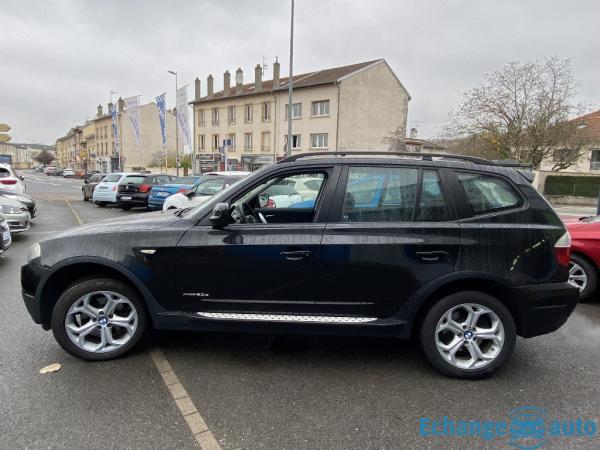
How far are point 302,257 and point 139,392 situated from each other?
151cm

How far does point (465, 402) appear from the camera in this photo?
9.08 feet

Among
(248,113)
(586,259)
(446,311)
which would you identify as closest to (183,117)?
(248,113)

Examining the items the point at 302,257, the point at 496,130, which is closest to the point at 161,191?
the point at 302,257

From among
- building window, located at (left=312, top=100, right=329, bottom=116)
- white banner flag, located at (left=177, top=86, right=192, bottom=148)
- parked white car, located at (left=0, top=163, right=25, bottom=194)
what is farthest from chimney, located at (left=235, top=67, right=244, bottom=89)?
parked white car, located at (left=0, top=163, right=25, bottom=194)

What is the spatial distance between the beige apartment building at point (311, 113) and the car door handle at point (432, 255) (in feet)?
96.5

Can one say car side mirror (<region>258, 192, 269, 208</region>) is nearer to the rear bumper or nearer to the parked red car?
the rear bumper

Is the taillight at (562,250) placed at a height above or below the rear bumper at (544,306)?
above

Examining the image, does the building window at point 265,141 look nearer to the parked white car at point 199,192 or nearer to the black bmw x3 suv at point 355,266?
the parked white car at point 199,192

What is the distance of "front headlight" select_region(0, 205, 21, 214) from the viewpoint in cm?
807

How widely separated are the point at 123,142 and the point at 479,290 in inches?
2495

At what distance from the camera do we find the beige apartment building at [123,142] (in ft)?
193

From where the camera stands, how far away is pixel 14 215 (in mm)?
8148

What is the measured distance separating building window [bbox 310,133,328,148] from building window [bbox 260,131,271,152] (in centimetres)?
535
